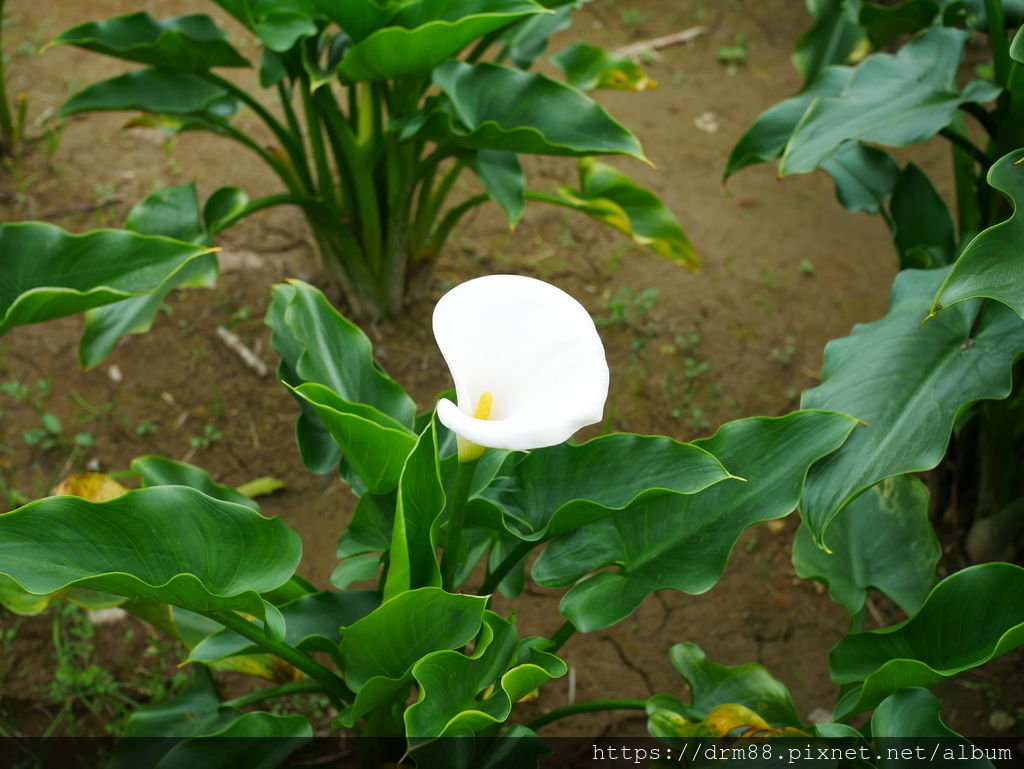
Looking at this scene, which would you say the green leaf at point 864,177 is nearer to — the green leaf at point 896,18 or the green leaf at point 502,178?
the green leaf at point 896,18

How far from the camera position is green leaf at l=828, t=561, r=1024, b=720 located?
1.17 meters

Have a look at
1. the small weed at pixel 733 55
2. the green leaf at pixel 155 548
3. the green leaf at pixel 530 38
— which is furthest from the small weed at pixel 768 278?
the green leaf at pixel 155 548

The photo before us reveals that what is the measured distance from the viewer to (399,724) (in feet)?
4.76

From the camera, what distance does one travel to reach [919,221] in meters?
1.75

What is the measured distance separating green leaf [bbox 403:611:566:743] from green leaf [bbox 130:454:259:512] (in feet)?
1.59

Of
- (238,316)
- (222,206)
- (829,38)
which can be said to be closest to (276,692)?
(222,206)

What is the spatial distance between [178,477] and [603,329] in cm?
130

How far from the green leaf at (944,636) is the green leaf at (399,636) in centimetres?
54

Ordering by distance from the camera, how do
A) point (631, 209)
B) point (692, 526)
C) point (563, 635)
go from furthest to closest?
point (631, 209), point (563, 635), point (692, 526)

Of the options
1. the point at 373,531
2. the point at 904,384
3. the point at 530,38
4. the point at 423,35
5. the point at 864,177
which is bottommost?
the point at 373,531

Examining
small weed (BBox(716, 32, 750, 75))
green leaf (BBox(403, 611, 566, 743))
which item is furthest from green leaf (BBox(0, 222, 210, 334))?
small weed (BBox(716, 32, 750, 75))

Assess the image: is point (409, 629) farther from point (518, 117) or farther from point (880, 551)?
point (518, 117)

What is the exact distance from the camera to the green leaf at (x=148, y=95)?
2.00 metres

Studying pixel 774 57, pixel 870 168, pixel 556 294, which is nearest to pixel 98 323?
pixel 556 294
